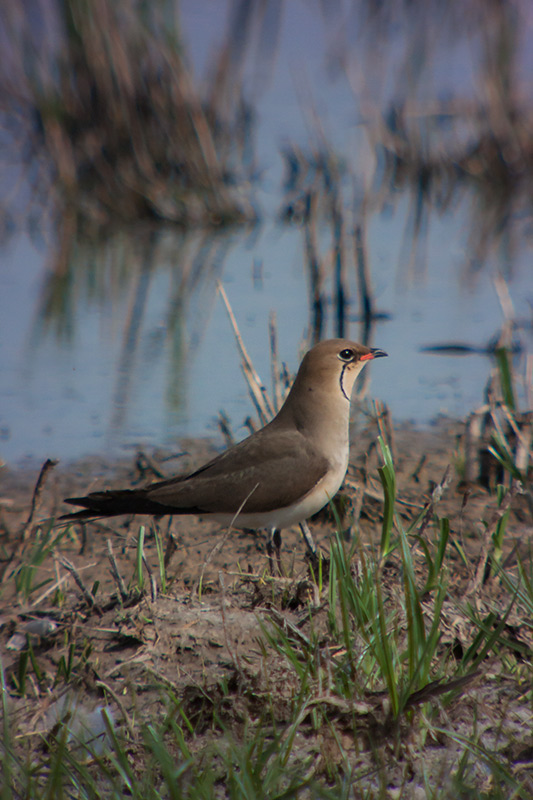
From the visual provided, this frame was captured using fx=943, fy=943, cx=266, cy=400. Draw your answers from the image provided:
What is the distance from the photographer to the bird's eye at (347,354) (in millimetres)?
3867

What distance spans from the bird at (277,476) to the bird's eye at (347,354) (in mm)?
18

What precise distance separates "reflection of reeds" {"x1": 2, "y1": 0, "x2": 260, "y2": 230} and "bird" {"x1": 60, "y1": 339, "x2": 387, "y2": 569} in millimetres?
8199

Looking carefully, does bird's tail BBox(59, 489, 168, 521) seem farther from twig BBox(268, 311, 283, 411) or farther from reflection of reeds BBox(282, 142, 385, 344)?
reflection of reeds BBox(282, 142, 385, 344)

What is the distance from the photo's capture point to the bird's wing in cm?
352

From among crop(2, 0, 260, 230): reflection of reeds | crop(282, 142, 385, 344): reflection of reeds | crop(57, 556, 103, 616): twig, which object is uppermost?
crop(2, 0, 260, 230): reflection of reeds

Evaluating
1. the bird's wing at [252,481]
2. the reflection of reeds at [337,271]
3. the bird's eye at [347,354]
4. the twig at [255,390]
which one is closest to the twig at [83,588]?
the bird's wing at [252,481]

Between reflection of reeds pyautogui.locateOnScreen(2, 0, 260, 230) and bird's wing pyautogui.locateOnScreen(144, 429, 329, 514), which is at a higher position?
reflection of reeds pyautogui.locateOnScreen(2, 0, 260, 230)

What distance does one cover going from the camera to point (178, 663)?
2.57 meters

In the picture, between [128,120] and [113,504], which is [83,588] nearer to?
[113,504]

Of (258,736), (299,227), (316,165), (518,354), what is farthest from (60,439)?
(316,165)

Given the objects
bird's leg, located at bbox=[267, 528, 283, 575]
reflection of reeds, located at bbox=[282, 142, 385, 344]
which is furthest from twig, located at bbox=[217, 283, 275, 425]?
reflection of reeds, located at bbox=[282, 142, 385, 344]

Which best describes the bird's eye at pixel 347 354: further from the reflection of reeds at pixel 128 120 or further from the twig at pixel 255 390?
the reflection of reeds at pixel 128 120

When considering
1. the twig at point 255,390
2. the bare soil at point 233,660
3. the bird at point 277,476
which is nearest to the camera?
the bare soil at point 233,660

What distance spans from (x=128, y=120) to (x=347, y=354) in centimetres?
848
